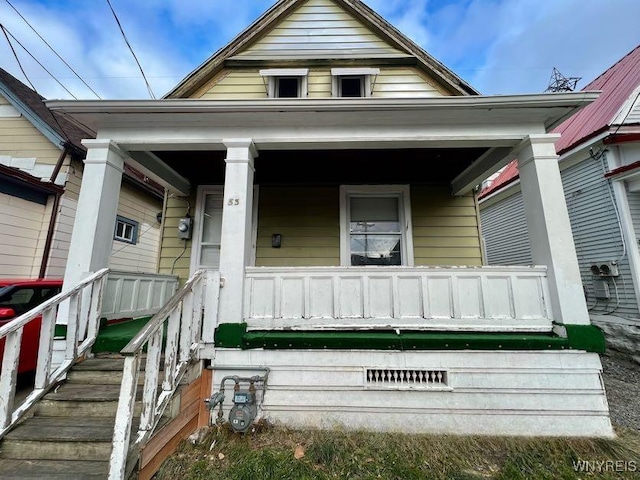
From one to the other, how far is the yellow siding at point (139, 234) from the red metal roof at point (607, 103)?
9896 millimetres

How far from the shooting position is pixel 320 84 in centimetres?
540

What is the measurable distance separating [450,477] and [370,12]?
690cm

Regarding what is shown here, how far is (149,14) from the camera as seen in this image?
6242mm

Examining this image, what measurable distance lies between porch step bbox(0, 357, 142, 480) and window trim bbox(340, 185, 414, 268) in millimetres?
3414

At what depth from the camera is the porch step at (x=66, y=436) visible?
2.00 metres

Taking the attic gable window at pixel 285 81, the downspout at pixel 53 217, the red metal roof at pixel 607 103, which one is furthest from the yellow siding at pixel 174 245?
the red metal roof at pixel 607 103

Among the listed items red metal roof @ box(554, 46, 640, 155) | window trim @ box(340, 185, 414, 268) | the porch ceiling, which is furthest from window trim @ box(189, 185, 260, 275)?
red metal roof @ box(554, 46, 640, 155)

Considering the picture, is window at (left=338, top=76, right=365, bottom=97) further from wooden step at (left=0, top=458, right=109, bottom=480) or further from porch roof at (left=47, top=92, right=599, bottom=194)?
wooden step at (left=0, top=458, right=109, bottom=480)

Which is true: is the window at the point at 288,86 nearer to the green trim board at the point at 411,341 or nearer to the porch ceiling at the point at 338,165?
the porch ceiling at the point at 338,165

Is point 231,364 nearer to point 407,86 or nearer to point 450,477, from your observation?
point 450,477

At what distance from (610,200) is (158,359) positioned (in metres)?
8.18

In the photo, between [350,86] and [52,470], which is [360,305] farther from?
[350,86]

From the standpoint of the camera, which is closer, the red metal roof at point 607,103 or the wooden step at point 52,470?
the wooden step at point 52,470

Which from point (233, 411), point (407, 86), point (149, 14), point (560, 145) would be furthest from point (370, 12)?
point (233, 411)
